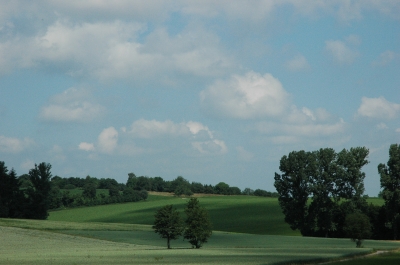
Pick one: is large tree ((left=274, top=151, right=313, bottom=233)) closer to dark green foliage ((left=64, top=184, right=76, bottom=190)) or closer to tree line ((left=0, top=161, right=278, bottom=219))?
tree line ((left=0, top=161, right=278, bottom=219))

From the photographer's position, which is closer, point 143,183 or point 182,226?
point 182,226

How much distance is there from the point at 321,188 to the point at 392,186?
36.1 ft

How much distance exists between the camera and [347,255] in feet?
178

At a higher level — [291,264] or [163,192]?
[163,192]

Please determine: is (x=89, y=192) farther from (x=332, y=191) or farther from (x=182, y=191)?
(x=332, y=191)

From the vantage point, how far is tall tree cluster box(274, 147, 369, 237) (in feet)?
305

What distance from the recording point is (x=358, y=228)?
72.6 meters

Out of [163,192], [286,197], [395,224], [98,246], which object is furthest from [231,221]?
[163,192]

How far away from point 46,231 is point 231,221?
1867 inches

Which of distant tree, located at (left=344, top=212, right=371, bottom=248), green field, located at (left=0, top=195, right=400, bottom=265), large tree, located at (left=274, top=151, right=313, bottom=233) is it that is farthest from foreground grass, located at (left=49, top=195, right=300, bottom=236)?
distant tree, located at (left=344, top=212, right=371, bottom=248)

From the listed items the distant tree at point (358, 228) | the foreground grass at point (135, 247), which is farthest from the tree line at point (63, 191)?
the distant tree at point (358, 228)

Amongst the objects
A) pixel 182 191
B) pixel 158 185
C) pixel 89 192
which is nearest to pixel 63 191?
pixel 89 192

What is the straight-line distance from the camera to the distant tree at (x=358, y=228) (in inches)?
2832

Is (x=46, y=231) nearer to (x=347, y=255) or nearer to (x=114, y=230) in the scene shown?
(x=114, y=230)
